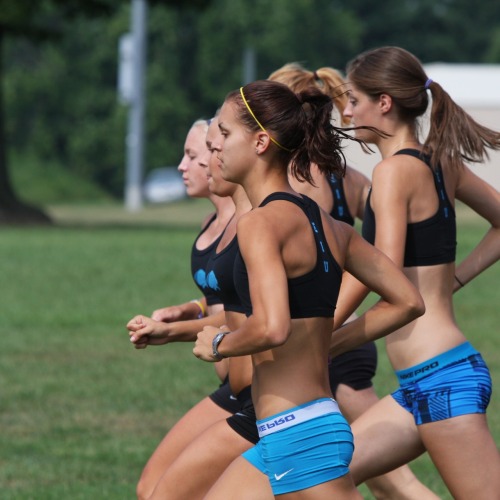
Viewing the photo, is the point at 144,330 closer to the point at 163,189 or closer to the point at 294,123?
the point at 294,123

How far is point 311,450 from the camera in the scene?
4.15m

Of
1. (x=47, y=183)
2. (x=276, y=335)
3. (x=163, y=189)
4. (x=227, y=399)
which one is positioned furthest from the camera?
(x=47, y=183)

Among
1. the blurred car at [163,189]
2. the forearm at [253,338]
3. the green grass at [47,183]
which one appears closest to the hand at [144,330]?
the forearm at [253,338]

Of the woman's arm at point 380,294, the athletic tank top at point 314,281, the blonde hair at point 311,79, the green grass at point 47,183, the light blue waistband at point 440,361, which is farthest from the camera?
the green grass at point 47,183

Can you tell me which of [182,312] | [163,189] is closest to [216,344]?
[182,312]

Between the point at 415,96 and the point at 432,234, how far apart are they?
1.96 ft

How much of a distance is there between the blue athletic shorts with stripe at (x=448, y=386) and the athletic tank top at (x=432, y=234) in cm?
35

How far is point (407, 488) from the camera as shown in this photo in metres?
5.87

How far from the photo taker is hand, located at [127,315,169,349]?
16.0 ft

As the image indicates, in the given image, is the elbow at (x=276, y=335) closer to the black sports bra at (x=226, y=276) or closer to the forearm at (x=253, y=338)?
the forearm at (x=253, y=338)

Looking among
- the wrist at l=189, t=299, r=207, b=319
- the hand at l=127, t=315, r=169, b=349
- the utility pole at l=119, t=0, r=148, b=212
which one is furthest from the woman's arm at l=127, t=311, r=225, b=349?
the utility pole at l=119, t=0, r=148, b=212

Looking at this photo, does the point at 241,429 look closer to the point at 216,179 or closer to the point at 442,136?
the point at 216,179

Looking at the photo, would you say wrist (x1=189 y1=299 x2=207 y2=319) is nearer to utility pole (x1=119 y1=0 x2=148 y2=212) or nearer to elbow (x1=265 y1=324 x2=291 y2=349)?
Result: elbow (x1=265 y1=324 x2=291 y2=349)

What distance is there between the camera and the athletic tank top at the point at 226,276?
5.04 meters
